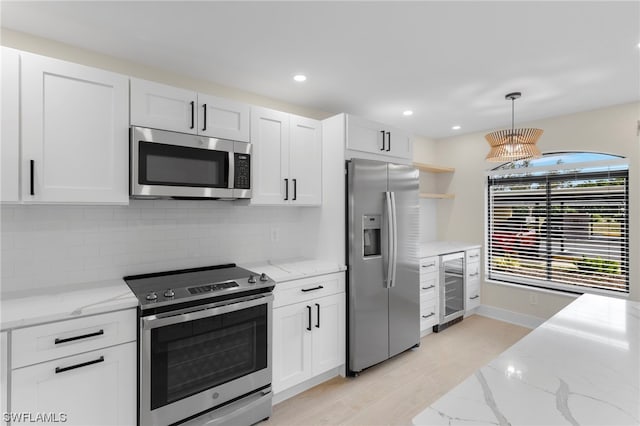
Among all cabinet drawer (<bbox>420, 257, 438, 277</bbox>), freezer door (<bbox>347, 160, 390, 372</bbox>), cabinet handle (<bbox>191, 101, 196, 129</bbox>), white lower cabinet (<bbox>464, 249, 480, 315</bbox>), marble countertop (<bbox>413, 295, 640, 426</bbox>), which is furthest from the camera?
white lower cabinet (<bbox>464, 249, 480, 315</bbox>)

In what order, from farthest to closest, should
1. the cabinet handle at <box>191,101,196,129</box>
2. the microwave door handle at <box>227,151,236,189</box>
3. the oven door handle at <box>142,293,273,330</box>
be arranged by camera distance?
the microwave door handle at <box>227,151,236,189</box> → the cabinet handle at <box>191,101,196,129</box> → the oven door handle at <box>142,293,273,330</box>

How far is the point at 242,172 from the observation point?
249 cm

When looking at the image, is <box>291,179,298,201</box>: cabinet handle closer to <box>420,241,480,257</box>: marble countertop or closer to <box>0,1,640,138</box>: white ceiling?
<box>0,1,640,138</box>: white ceiling

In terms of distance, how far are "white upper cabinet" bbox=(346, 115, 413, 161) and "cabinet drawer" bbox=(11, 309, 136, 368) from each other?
2078 mm

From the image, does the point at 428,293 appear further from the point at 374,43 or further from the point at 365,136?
the point at 374,43

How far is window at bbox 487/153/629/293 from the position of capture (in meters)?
3.44

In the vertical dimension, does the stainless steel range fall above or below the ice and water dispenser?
below

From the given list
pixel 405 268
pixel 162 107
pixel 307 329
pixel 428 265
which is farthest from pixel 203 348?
pixel 428 265

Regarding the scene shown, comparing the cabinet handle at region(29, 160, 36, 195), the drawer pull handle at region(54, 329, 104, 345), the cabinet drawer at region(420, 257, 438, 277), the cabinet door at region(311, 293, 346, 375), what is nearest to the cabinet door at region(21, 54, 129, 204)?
the cabinet handle at region(29, 160, 36, 195)

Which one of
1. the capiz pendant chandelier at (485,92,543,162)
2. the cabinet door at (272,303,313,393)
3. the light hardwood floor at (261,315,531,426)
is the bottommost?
the light hardwood floor at (261,315,531,426)

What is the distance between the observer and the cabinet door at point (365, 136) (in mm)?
2916

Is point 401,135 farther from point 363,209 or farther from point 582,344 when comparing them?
point 582,344

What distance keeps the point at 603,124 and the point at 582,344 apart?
3260mm

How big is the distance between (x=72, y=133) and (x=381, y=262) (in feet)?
8.03
